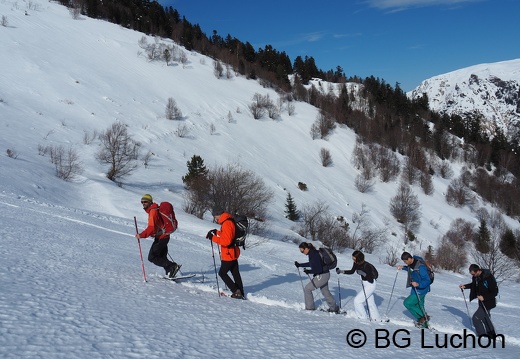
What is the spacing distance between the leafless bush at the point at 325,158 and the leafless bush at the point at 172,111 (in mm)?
17468

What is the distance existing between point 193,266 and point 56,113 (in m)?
28.4

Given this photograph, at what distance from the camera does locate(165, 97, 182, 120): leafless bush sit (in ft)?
137

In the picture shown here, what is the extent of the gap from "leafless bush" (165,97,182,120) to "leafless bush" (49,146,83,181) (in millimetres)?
18361

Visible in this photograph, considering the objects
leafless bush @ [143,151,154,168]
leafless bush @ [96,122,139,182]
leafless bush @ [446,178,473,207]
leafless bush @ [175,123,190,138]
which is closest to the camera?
leafless bush @ [96,122,139,182]

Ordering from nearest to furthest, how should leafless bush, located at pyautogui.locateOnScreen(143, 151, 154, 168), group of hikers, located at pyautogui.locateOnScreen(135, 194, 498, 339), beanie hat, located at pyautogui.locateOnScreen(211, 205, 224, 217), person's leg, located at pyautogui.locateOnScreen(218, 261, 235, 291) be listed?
person's leg, located at pyautogui.locateOnScreen(218, 261, 235, 291) → group of hikers, located at pyautogui.locateOnScreen(135, 194, 498, 339) → beanie hat, located at pyautogui.locateOnScreen(211, 205, 224, 217) → leafless bush, located at pyautogui.locateOnScreen(143, 151, 154, 168)

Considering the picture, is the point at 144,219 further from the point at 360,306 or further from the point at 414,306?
the point at 414,306

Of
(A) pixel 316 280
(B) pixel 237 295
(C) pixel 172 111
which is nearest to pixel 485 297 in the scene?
(A) pixel 316 280

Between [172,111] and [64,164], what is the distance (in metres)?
20.5

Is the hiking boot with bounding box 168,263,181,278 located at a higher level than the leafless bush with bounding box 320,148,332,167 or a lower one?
lower

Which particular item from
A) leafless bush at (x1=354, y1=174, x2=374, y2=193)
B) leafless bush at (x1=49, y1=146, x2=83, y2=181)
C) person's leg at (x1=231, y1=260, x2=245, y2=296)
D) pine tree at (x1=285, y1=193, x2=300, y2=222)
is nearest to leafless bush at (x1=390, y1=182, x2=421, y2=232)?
leafless bush at (x1=354, y1=174, x2=374, y2=193)

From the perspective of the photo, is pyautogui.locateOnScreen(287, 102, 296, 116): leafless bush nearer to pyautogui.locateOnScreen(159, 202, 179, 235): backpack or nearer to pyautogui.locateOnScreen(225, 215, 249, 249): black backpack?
pyautogui.locateOnScreen(159, 202, 179, 235): backpack

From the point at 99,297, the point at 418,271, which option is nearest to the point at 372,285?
the point at 418,271

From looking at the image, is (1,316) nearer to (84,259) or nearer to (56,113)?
(84,259)

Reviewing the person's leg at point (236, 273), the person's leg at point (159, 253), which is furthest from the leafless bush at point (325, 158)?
the person's leg at point (159, 253)
